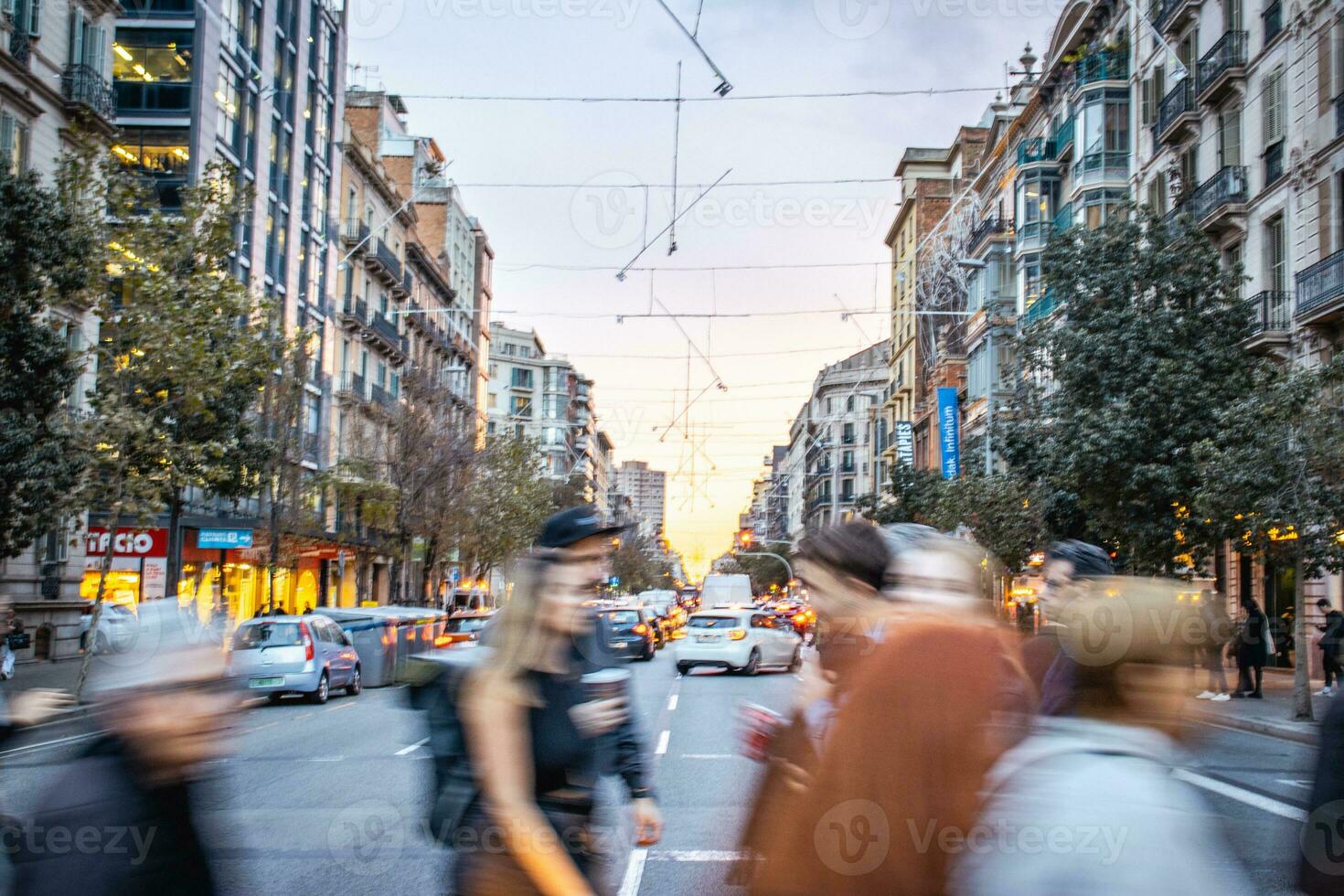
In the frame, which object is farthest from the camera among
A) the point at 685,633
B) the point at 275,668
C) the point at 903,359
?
the point at 903,359

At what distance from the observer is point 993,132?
5809cm

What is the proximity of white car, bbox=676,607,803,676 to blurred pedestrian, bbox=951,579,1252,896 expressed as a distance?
82.9 ft

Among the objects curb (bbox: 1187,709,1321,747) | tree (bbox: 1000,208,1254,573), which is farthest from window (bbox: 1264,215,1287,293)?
curb (bbox: 1187,709,1321,747)

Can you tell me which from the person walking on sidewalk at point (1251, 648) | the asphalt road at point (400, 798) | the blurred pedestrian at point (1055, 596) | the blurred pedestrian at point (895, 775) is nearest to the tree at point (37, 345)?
the asphalt road at point (400, 798)

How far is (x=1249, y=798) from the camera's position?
11.9 meters

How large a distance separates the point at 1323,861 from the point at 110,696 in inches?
129

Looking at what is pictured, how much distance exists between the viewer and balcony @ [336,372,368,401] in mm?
54438

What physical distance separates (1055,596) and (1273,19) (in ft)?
93.2

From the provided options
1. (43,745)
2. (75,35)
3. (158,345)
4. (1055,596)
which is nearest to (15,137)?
(75,35)

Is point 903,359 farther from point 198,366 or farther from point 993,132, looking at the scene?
point 198,366

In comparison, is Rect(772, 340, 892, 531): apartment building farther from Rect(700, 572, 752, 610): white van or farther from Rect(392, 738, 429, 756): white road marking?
Rect(392, 738, 429, 756): white road marking

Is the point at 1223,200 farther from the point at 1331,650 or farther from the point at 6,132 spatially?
the point at 6,132

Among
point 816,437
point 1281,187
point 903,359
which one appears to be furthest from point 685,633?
point 816,437

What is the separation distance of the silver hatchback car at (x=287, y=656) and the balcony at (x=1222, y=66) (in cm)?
2394
